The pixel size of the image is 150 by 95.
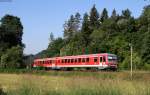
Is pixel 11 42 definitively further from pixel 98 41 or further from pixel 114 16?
pixel 114 16

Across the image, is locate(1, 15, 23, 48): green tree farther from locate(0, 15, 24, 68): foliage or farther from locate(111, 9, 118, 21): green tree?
locate(111, 9, 118, 21): green tree

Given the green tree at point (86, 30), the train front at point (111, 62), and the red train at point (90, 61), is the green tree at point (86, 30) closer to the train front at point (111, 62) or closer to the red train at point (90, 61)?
the red train at point (90, 61)

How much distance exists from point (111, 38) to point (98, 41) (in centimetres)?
325

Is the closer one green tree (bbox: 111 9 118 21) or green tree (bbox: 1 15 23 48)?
green tree (bbox: 1 15 23 48)

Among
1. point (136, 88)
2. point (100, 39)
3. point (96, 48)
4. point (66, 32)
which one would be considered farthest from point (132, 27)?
point (136, 88)

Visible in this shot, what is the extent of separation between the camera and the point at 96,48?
3219 inches

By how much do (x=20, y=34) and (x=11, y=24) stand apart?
3527mm

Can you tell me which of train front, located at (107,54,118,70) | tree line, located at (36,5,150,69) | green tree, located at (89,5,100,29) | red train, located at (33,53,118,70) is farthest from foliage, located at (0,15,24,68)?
train front, located at (107,54,118,70)

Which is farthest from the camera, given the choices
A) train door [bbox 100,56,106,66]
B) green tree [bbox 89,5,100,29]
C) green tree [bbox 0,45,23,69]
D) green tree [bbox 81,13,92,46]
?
green tree [bbox 89,5,100,29]

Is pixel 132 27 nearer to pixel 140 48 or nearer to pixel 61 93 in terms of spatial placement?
pixel 140 48

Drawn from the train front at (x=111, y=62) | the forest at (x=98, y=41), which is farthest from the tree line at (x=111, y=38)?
Answer: the train front at (x=111, y=62)

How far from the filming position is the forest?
246ft

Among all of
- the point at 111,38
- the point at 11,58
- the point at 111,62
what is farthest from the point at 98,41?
the point at 111,62

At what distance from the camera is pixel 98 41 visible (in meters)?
95.4
